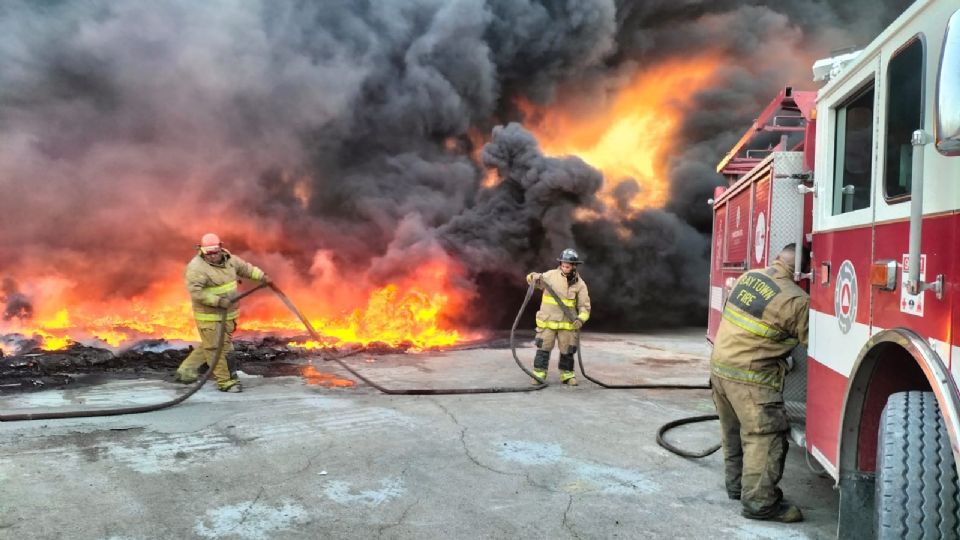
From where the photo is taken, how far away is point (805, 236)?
3385 mm

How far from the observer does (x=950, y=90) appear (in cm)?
146

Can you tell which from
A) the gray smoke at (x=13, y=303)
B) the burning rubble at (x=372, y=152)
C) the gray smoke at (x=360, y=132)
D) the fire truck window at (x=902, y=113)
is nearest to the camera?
the fire truck window at (x=902, y=113)

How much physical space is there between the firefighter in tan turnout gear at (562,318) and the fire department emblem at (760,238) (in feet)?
9.16

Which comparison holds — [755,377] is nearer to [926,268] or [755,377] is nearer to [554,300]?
[926,268]

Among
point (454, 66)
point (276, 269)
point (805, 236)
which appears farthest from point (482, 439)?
point (454, 66)

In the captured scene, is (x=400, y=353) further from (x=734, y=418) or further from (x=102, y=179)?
(x=102, y=179)

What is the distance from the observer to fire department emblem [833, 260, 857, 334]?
2.47 meters

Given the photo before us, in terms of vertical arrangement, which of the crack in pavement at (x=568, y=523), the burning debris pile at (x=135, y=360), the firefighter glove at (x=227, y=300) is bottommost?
the crack in pavement at (x=568, y=523)

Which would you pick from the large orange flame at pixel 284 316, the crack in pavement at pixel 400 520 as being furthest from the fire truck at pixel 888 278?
the large orange flame at pixel 284 316

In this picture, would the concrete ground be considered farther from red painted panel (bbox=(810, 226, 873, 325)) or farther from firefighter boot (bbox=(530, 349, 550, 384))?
red painted panel (bbox=(810, 226, 873, 325))

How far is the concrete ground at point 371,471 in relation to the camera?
3008mm

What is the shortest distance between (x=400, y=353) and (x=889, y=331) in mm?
7507

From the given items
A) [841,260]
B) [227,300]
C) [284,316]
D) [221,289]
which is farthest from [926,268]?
[284,316]

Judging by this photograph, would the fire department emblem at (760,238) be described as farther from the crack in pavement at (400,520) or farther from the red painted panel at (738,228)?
the crack in pavement at (400,520)
